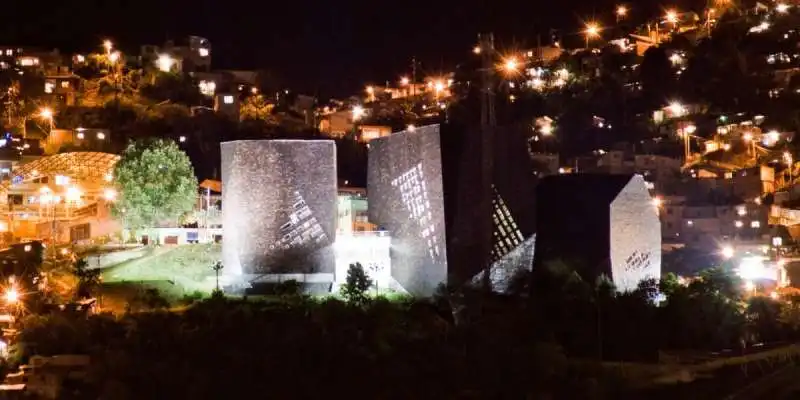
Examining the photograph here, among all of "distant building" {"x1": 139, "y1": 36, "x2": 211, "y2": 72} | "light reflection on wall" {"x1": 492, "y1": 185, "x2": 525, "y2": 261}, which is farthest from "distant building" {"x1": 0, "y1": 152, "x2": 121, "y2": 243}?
"distant building" {"x1": 139, "y1": 36, "x2": 211, "y2": 72}

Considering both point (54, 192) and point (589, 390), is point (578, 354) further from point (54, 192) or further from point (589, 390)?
point (54, 192)

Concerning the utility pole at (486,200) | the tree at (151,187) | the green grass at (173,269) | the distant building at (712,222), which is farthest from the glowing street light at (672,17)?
the green grass at (173,269)

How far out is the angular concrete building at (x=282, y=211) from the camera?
816 inches

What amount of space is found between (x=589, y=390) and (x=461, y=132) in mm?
6382

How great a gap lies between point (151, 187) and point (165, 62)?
697 inches

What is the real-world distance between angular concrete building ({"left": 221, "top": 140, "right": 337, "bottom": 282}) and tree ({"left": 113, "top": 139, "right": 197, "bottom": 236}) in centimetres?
412

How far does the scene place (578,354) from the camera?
61.1 ft

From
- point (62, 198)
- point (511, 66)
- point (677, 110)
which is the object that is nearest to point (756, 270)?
point (677, 110)

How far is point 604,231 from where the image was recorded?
63.7 ft

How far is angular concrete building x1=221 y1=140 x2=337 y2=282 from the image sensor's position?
2073cm

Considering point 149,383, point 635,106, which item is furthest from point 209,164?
point 635,106

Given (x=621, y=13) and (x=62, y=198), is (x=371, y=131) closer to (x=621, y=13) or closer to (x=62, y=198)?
(x=62, y=198)

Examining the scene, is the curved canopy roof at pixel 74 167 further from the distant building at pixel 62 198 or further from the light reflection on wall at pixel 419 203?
the light reflection on wall at pixel 419 203

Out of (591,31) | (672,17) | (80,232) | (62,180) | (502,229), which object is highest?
(672,17)
